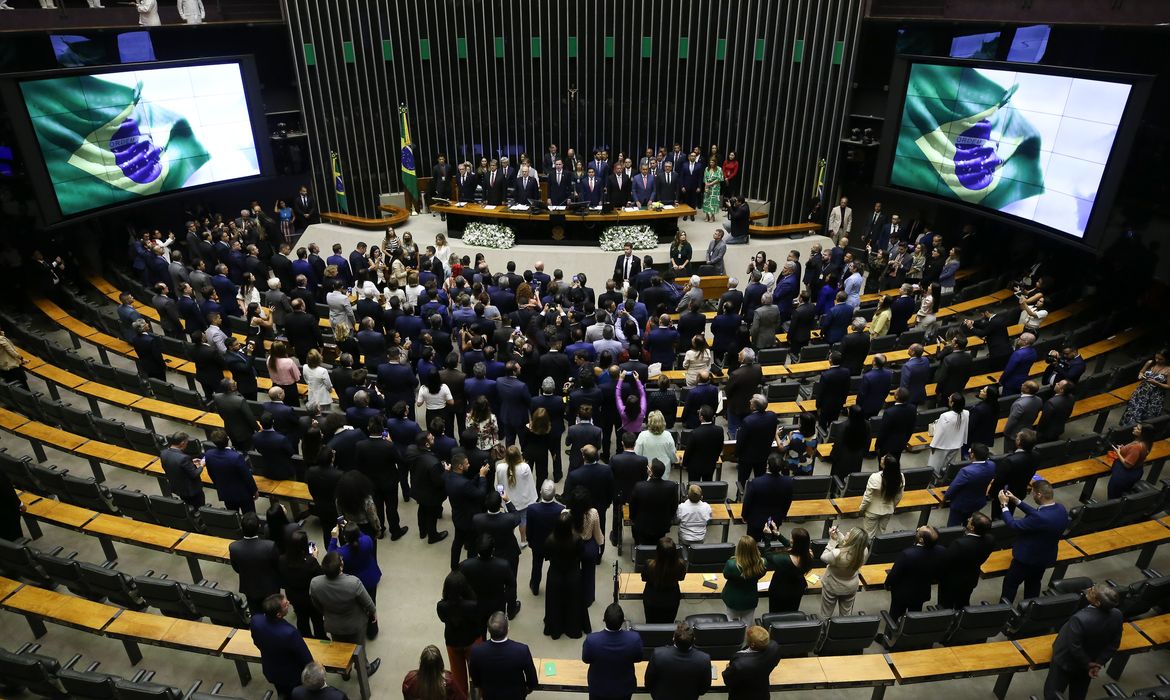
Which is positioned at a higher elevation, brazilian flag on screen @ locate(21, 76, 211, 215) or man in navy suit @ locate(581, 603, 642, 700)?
brazilian flag on screen @ locate(21, 76, 211, 215)

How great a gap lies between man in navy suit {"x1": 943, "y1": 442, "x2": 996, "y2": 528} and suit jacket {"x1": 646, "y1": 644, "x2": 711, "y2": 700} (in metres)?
3.45

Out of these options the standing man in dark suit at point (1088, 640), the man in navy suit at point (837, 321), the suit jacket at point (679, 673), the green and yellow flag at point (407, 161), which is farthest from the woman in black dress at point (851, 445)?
the green and yellow flag at point (407, 161)

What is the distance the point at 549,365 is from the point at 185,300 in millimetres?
5459

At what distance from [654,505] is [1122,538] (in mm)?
4443

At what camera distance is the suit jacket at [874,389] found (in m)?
8.45

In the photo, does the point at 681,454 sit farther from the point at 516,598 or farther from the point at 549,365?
the point at 516,598

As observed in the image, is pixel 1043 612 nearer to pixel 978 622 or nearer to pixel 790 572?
pixel 978 622

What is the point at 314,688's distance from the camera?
4520 mm

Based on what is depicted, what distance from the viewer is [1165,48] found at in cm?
1055

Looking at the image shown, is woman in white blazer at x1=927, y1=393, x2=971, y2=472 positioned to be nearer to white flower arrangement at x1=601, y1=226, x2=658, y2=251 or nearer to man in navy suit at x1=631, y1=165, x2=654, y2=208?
white flower arrangement at x1=601, y1=226, x2=658, y2=251

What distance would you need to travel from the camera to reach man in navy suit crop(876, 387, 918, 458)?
26.1ft

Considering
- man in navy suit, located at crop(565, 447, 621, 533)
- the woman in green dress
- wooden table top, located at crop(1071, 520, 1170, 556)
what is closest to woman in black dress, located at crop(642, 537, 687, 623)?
man in navy suit, located at crop(565, 447, 621, 533)

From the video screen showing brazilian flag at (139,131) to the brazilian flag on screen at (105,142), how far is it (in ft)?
0.05

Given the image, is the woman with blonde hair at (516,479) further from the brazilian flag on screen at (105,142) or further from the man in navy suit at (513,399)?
the brazilian flag on screen at (105,142)
